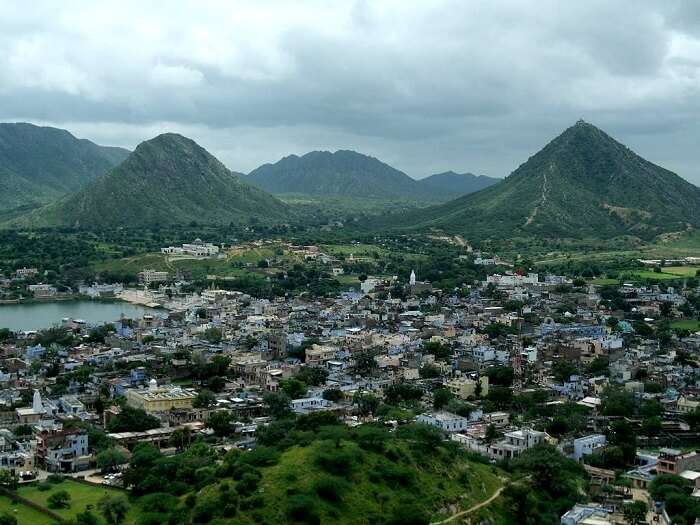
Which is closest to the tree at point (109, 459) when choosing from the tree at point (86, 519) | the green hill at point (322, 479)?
the green hill at point (322, 479)

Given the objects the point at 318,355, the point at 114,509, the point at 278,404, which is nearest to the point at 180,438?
the point at 278,404

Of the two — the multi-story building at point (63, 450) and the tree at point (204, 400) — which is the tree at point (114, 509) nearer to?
the multi-story building at point (63, 450)

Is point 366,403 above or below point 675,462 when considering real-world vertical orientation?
below

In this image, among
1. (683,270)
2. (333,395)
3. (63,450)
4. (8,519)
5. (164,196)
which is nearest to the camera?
(8,519)

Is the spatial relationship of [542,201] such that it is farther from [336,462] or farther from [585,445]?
[336,462]

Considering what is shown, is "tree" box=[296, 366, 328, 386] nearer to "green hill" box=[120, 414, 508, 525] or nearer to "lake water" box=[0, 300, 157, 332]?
"green hill" box=[120, 414, 508, 525]

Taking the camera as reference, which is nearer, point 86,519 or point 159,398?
point 86,519

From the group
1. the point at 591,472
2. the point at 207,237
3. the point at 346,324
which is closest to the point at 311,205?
the point at 207,237
